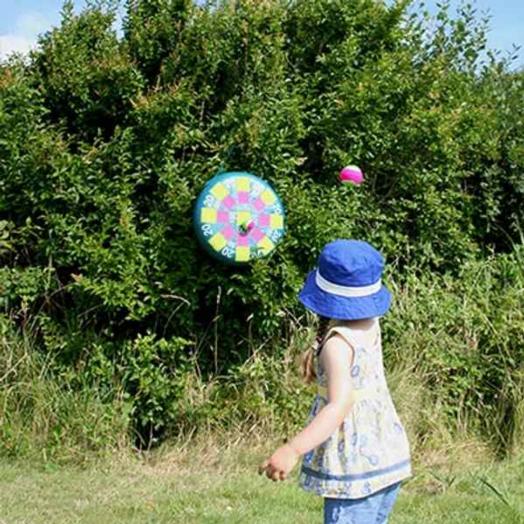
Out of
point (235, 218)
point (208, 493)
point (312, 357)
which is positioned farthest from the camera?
point (235, 218)

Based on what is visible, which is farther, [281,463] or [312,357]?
[312,357]

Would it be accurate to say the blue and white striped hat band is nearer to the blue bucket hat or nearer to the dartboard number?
the blue bucket hat

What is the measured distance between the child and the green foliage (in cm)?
279

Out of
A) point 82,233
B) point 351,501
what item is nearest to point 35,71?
point 82,233

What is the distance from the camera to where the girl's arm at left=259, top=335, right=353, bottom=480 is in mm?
2947

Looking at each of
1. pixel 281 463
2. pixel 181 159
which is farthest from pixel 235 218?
pixel 281 463

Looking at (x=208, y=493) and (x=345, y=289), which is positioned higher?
(x=345, y=289)

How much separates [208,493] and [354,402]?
7.58 ft

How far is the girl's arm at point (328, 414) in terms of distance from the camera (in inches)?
116

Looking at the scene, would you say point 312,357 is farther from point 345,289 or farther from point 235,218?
point 235,218

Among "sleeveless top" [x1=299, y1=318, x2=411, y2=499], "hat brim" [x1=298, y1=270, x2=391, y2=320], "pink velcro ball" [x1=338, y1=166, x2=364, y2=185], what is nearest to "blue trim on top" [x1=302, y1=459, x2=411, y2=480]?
"sleeveless top" [x1=299, y1=318, x2=411, y2=499]

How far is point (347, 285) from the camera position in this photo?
3324 mm

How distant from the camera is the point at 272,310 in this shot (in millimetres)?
6309

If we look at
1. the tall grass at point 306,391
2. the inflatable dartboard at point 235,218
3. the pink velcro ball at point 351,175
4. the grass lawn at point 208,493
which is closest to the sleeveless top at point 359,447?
the grass lawn at point 208,493
